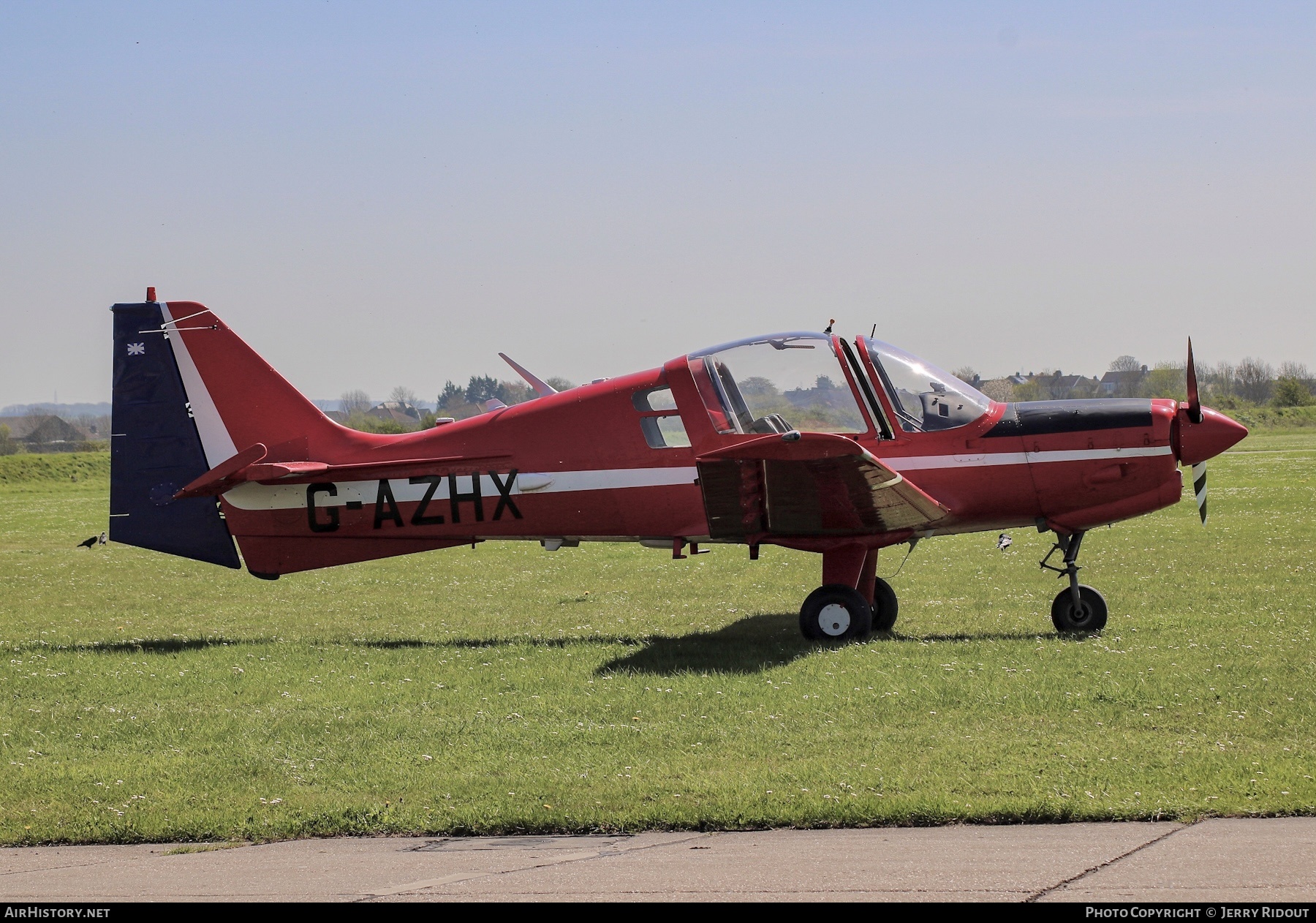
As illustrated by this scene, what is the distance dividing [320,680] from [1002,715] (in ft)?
18.0

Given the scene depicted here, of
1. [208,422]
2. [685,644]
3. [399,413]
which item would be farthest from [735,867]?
[399,413]

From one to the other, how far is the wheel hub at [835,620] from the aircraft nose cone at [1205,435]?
333 centimetres

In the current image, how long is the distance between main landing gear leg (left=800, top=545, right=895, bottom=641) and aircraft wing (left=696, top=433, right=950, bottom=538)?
249 mm

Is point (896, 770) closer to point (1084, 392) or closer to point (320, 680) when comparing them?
point (320, 680)

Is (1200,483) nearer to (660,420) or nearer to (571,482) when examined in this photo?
(660,420)

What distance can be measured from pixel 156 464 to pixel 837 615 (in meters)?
7.02

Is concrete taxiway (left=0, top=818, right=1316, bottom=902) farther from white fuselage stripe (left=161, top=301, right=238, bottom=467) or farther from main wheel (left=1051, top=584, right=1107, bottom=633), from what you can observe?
white fuselage stripe (left=161, top=301, right=238, bottom=467)

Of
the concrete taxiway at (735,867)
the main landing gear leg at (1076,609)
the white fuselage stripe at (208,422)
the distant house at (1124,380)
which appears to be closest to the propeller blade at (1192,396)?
the main landing gear leg at (1076,609)

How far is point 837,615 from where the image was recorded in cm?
1137

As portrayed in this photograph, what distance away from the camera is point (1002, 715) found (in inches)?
324

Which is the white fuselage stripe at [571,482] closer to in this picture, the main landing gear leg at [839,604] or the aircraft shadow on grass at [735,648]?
the main landing gear leg at [839,604]

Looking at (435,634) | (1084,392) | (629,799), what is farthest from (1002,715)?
(1084,392)

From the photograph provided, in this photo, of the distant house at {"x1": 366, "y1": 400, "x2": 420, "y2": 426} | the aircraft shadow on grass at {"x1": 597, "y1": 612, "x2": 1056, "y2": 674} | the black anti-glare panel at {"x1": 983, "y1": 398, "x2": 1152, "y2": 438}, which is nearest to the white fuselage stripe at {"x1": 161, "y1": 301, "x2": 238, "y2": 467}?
the aircraft shadow on grass at {"x1": 597, "y1": 612, "x2": 1056, "y2": 674}

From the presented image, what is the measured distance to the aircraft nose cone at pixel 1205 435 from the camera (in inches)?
443
